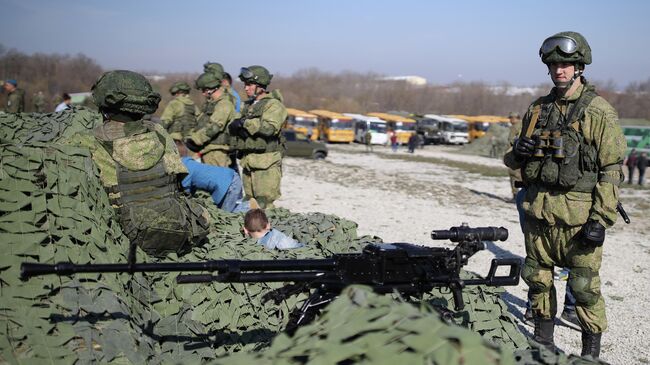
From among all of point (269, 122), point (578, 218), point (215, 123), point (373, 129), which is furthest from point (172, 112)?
point (373, 129)

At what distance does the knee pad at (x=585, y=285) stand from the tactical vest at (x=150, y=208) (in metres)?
2.92

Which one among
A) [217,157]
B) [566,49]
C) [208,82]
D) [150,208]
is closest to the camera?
[150,208]

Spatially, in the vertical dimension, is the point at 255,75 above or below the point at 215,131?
above

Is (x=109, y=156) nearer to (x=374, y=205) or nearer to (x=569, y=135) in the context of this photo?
(x=569, y=135)

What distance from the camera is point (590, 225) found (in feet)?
14.3

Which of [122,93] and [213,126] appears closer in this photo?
[122,93]

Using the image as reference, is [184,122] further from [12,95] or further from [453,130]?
[453,130]

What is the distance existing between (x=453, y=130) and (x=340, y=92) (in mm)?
52182

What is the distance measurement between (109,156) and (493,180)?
16.6 meters

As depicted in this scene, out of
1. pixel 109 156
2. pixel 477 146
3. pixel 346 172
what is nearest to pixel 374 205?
pixel 346 172

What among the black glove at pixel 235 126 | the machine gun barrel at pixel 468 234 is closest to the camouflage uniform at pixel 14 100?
the black glove at pixel 235 126

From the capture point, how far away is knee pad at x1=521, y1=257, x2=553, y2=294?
4773mm

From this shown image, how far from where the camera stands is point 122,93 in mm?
4273

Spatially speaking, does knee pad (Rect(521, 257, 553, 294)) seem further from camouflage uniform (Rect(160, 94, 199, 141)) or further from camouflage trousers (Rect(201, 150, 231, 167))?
camouflage uniform (Rect(160, 94, 199, 141))
